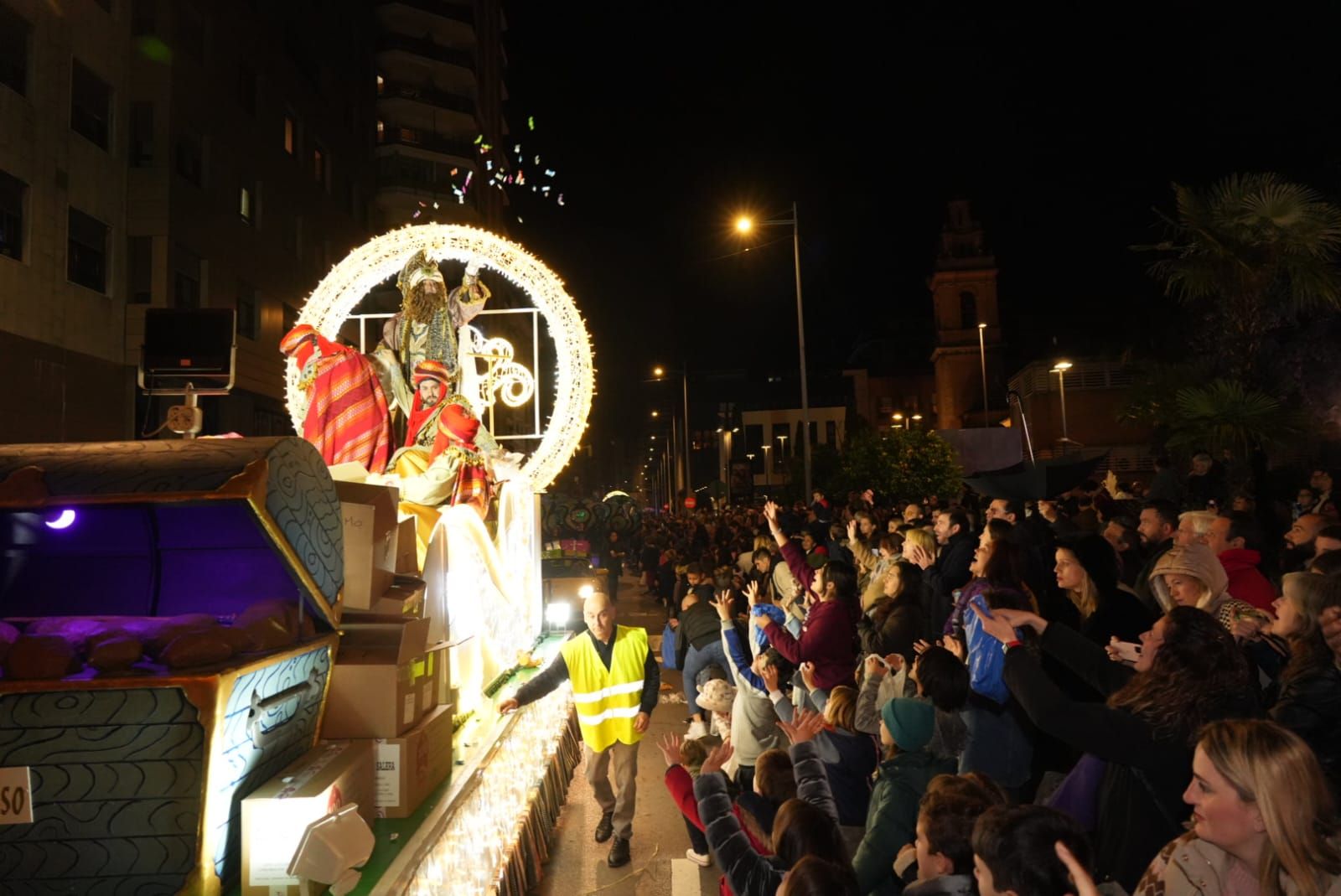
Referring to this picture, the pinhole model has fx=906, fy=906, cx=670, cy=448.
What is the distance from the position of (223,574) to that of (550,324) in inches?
198

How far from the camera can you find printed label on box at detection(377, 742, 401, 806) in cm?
416

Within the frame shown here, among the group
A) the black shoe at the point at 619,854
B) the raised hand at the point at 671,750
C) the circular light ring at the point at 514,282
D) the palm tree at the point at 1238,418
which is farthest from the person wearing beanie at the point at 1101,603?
the palm tree at the point at 1238,418

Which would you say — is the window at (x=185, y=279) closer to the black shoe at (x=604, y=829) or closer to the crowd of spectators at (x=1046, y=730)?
the black shoe at (x=604, y=829)

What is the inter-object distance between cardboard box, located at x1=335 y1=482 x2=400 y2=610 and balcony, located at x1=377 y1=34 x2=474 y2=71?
39.8 meters

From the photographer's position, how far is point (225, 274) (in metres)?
21.7

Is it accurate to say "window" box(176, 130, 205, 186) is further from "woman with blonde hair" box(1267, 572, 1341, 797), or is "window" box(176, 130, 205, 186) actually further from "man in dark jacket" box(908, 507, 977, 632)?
"woman with blonde hair" box(1267, 572, 1341, 797)

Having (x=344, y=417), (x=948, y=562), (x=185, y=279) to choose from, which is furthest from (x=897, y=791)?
(x=185, y=279)

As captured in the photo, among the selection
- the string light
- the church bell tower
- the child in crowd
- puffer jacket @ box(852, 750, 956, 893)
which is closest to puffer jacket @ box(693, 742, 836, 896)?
puffer jacket @ box(852, 750, 956, 893)

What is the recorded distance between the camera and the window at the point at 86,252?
672 inches

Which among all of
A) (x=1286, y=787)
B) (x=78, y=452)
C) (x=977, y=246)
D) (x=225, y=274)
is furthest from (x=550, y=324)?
(x=977, y=246)

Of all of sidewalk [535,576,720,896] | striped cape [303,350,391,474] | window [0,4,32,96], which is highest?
window [0,4,32,96]

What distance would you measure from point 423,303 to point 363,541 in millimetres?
3540

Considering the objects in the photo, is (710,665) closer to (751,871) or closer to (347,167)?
(751,871)

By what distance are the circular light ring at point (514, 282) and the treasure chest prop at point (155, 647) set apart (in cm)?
366
